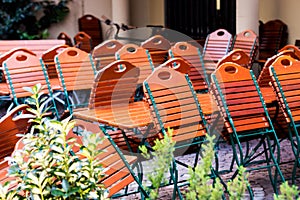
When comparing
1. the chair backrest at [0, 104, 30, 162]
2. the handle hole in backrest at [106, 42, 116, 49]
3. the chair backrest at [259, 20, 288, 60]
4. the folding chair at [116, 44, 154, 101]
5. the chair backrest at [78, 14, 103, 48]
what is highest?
the chair backrest at [0, 104, 30, 162]

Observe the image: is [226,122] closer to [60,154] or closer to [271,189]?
[271,189]

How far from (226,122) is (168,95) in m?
0.48

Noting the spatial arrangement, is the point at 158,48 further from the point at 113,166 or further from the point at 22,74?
the point at 113,166

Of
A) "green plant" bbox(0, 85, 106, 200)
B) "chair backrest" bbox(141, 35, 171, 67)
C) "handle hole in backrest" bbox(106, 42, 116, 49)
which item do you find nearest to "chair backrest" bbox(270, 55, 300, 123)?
"green plant" bbox(0, 85, 106, 200)

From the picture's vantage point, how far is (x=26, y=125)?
3.27 meters

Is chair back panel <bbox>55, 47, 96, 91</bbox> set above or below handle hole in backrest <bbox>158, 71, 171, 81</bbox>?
below

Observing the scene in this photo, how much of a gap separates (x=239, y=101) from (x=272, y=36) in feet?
18.5

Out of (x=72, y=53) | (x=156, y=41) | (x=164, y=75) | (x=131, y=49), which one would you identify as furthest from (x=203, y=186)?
(x=156, y=41)

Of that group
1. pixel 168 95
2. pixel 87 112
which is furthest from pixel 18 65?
pixel 168 95

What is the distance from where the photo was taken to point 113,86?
15.0 ft

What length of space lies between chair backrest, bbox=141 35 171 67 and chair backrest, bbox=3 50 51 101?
5.22ft

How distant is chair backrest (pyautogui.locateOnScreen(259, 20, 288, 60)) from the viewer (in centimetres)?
946

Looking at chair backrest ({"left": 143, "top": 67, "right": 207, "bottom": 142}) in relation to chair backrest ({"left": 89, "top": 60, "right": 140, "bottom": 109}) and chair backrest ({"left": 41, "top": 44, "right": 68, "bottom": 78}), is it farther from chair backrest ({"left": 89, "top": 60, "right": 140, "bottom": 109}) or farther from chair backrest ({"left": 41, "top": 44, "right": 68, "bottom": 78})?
chair backrest ({"left": 41, "top": 44, "right": 68, "bottom": 78})

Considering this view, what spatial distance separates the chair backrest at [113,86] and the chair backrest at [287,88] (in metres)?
1.16
